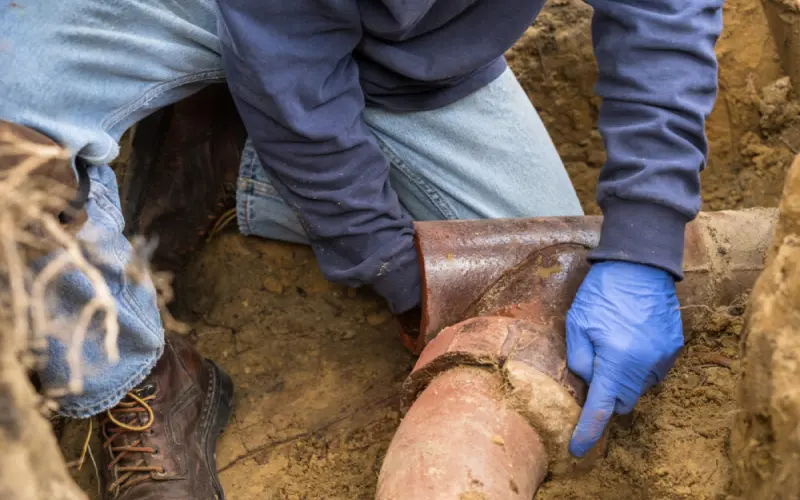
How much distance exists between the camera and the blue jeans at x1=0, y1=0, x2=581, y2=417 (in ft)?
4.42

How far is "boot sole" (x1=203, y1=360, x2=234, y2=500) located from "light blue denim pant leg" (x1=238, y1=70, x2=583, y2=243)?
1.38ft

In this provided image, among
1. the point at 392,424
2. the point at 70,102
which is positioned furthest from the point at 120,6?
the point at 392,424

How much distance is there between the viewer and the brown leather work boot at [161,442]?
5.03 ft

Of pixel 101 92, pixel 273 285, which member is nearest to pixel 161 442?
pixel 273 285

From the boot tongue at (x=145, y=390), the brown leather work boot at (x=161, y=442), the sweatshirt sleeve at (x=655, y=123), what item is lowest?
the brown leather work boot at (x=161, y=442)

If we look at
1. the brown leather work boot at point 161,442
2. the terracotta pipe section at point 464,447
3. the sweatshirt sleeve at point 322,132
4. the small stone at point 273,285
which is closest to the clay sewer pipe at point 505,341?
the terracotta pipe section at point 464,447

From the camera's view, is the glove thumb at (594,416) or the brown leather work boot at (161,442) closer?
the glove thumb at (594,416)

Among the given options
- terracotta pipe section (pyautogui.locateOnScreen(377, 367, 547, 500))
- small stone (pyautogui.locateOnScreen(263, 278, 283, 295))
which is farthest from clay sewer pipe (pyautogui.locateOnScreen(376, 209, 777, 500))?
small stone (pyautogui.locateOnScreen(263, 278, 283, 295))

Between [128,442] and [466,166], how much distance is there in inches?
39.2

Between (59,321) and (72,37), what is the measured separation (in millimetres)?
546

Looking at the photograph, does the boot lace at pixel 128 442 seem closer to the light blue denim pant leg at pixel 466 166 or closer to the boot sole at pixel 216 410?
the boot sole at pixel 216 410

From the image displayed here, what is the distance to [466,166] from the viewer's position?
1.83 meters

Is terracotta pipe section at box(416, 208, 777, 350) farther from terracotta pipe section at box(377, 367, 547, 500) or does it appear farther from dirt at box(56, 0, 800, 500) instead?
terracotta pipe section at box(377, 367, 547, 500)

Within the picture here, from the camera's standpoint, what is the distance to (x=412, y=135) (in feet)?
5.88
